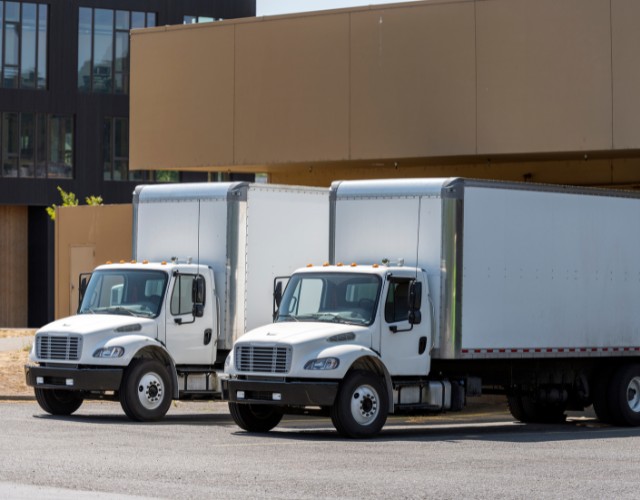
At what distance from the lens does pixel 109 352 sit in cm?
2223

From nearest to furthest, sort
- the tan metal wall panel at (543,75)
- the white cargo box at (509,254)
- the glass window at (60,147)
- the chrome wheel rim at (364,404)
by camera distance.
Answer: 1. the chrome wheel rim at (364,404)
2. the white cargo box at (509,254)
3. the tan metal wall panel at (543,75)
4. the glass window at (60,147)

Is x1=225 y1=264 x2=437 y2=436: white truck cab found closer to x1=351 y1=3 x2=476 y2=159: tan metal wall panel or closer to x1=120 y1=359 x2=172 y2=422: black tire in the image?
x1=120 y1=359 x2=172 y2=422: black tire

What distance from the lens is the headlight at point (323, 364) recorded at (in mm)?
20016

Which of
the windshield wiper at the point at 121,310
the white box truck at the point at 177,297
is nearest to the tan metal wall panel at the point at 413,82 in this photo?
the white box truck at the point at 177,297

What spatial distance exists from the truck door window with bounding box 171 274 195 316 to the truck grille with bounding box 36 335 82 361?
1637mm

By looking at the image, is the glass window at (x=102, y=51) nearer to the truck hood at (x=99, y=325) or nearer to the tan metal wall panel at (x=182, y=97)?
the tan metal wall panel at (x=182, y=97)

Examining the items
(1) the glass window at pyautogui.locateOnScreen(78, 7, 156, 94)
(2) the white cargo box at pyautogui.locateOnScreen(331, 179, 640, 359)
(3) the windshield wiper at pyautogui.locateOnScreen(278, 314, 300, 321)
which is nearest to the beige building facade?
(2) the white cargo box at pyautogui.locateOnScreen(331, 179, 640, 359)

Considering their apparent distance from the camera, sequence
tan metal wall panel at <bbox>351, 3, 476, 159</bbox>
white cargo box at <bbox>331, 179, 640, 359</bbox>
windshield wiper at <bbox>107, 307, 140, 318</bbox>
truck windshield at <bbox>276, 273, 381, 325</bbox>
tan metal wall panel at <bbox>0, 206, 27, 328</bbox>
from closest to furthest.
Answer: truck windshield at <bbox>276, 273, 381, 325</bbox> → white cargo box at <bbox>331, 179, 640, 359</bbox> → windshield wiper at <bbox>107, 307, 140, 318</bbox> → tan metal wall panel at <bbox>351, 3, 476, 159</bbox> → tan metal wall panel at <bbox>0, 206, 27, 328</bbox>

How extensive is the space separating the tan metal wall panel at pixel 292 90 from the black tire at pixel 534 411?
996 cm

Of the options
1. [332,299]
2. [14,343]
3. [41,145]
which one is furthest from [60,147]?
[332,299]

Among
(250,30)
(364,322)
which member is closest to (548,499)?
(364,322)

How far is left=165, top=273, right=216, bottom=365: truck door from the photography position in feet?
76.1

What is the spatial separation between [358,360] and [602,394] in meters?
Result: 5.17

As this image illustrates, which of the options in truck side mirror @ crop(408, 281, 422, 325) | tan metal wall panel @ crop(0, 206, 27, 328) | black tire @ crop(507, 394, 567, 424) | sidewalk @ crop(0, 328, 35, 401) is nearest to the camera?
truck side mirror @ crop(408, 281, 422, 325)
